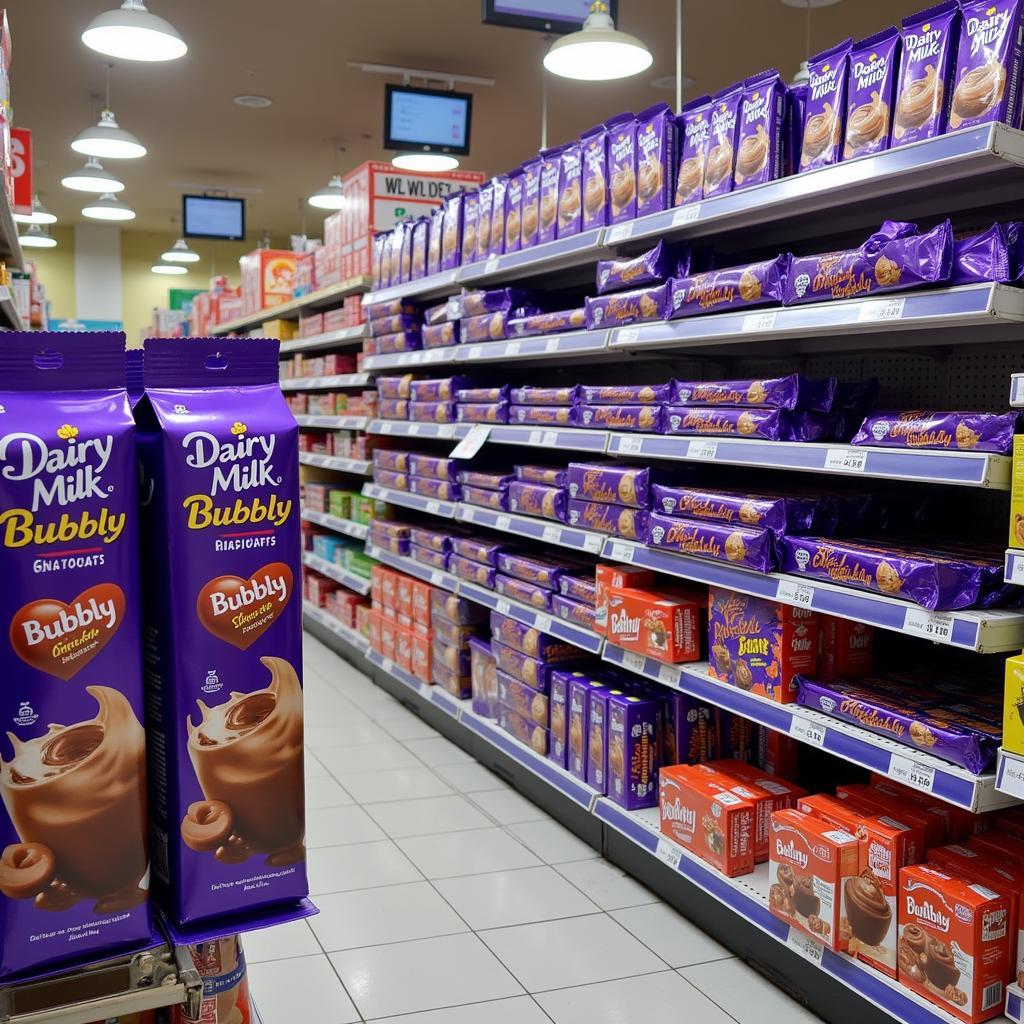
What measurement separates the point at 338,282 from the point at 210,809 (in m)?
5.48

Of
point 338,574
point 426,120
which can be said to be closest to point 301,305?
point 426,120

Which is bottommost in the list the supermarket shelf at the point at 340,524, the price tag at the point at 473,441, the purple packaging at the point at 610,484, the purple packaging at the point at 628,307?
the supermarket shelf at the point at 340,524

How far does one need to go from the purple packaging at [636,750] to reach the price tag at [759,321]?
Result: 4.11 feet

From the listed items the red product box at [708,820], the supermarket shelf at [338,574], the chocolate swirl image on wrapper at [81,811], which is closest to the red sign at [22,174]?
the supermarket shelf at [338,574]

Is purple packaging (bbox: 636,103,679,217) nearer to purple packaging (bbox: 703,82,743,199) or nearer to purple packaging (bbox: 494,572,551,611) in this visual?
purple packaging (bbox: 703,82,743,199)

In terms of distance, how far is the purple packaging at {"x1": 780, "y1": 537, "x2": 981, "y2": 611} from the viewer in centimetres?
207

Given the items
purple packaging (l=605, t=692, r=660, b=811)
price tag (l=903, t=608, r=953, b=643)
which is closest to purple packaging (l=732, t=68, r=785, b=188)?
price tag (l=903, t=608, r=953, b=643)

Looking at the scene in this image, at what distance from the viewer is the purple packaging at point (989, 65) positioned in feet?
6.40

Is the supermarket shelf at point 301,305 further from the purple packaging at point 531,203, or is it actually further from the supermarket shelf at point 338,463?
the purple packaging at point 531,203

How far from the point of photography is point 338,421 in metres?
6.28

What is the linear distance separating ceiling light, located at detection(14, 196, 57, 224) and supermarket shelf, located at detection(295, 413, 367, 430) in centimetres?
179

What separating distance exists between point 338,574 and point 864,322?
4.73 meters

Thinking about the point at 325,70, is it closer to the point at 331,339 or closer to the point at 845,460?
the point at 331,339

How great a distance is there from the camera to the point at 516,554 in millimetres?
4180
